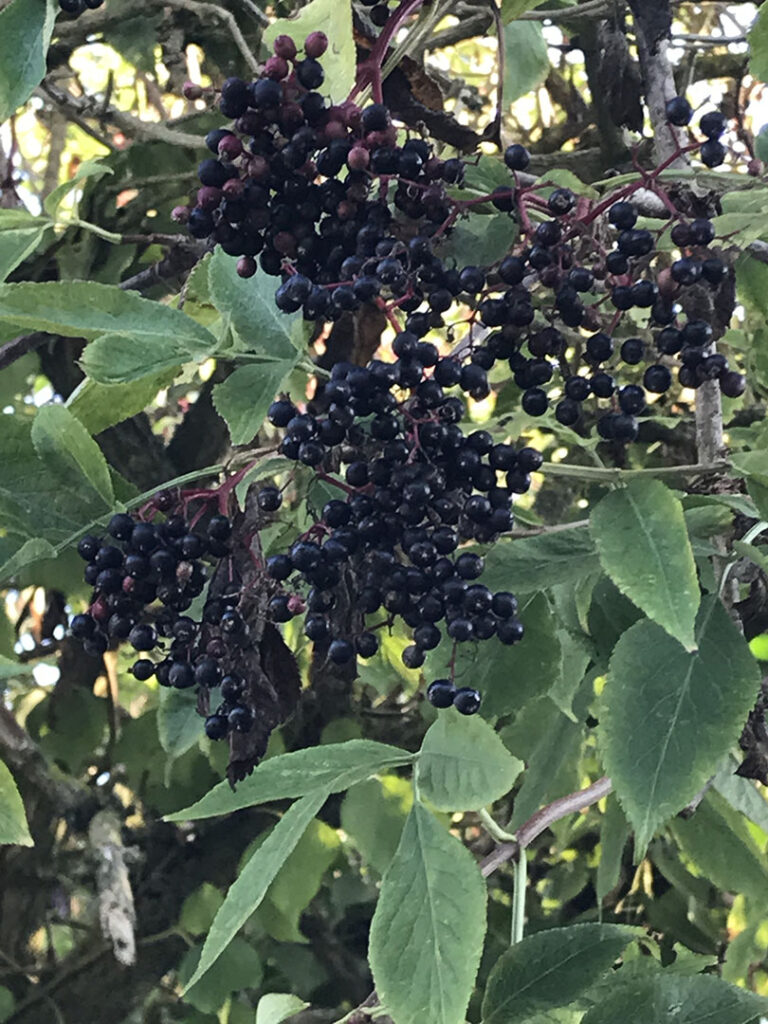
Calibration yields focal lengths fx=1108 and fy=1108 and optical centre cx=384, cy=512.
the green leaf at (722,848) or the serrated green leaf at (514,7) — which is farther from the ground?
the serrated green leaf at (514,7)

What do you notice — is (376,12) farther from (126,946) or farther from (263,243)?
(126,946)

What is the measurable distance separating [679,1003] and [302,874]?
51 centimetres

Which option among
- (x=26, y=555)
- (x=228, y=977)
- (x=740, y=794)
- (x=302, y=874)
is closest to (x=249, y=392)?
(x=26, y=555)

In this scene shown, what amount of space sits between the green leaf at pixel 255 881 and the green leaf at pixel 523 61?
60 cm

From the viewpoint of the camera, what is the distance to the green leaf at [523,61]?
90 cm

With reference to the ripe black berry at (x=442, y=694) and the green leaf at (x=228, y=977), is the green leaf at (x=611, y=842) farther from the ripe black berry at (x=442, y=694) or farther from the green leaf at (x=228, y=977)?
the green leaf at (x=228, y=977)

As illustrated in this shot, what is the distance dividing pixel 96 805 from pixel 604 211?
3.05ft

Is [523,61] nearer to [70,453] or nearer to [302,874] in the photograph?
[70,453]

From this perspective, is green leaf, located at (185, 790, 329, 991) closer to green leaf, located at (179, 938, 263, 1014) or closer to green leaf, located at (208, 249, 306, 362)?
green leaf, located at (208, 249, 306, 362)

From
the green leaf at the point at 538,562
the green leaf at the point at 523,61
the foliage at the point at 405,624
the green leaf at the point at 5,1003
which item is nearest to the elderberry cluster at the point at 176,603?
the foliage at the point at 405,624

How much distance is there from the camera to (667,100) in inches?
28.5

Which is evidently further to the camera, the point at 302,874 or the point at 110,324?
the point at 302,874

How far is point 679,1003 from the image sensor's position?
58 cm

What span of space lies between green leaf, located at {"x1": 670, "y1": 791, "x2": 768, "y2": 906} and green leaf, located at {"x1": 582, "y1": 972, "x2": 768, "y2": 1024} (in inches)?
10.1
